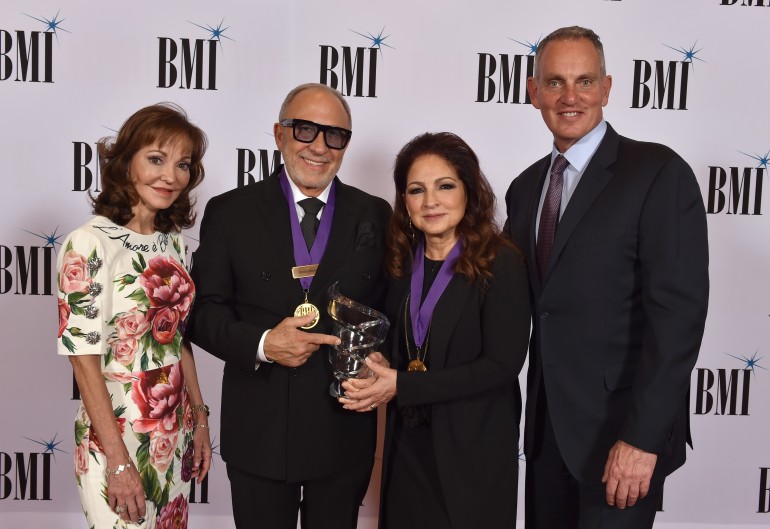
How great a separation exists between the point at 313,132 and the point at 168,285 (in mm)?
711

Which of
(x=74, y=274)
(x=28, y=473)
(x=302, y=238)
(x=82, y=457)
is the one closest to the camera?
(x=74, y=274)

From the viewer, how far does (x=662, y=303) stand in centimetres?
196

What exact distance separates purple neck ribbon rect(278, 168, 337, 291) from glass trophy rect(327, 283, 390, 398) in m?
0.20

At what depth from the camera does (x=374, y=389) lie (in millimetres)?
2066

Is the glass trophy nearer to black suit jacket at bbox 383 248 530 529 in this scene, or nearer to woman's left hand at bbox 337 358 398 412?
woman's left hand at bbox 337 358 398 412

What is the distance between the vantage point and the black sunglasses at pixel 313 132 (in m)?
2.38

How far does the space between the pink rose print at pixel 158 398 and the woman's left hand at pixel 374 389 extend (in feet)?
1.82

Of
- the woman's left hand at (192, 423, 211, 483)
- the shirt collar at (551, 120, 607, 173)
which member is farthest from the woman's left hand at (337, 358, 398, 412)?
the shirt collar at (551, 120, 607, 173)

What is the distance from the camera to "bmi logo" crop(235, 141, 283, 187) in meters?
3.64

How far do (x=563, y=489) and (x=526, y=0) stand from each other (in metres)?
2.49

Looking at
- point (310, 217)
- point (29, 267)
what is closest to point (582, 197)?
point (310, 217)

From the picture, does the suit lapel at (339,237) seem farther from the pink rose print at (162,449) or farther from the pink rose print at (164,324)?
the pink rose print at (162,449)

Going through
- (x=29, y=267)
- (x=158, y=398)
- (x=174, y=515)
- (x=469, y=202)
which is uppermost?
(x=469, y=202)

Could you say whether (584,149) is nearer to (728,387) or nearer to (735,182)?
(735,182)
